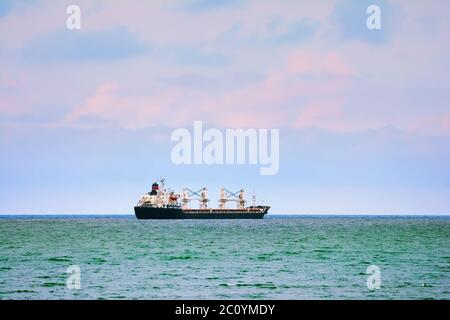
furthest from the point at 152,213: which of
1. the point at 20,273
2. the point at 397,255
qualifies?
the point at 20,273

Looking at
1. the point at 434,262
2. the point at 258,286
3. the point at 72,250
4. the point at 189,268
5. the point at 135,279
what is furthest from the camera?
the point at 72,250

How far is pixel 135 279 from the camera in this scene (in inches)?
1583

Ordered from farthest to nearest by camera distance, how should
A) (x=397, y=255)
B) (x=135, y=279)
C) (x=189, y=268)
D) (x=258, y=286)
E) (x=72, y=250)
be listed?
(x=72, y=250), (x=397, y=255), (x=189, y=268), (x=135, y=279), (x=258, y=286)

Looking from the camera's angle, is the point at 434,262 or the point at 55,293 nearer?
the point at 55,293

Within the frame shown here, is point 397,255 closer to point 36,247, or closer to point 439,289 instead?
point 439,289

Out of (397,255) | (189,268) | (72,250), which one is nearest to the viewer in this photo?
(189,268)

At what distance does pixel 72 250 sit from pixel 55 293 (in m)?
32.6

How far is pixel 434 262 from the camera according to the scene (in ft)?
172

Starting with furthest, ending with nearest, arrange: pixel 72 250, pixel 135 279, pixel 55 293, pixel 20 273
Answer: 1. pixel 72 250
2. pixel 20 273
3. pixel 135 279
4. pixel 55 293

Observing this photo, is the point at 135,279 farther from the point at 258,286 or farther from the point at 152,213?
the point at 152,213

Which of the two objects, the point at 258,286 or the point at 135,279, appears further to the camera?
the point at 135,279
